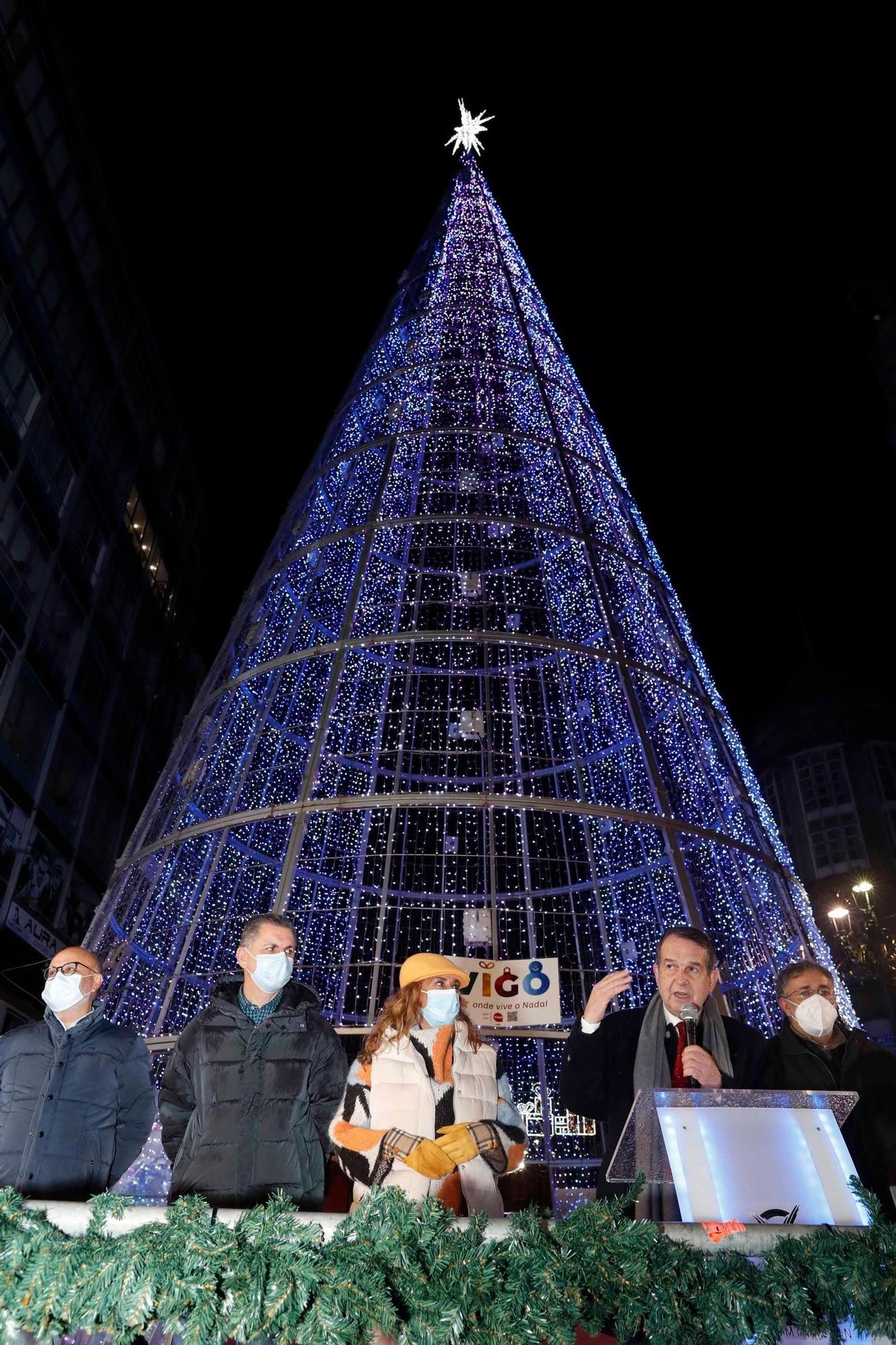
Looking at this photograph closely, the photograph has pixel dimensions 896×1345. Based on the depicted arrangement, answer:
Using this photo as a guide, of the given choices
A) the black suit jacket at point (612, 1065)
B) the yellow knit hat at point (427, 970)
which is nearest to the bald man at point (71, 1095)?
the yellow knit hat at point (427, 970)

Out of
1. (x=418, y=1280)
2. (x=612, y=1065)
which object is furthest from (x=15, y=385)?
(x=418, y=1280)

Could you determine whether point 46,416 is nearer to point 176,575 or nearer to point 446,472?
point 176,575

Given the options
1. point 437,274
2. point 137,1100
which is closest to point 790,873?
point 137,1100

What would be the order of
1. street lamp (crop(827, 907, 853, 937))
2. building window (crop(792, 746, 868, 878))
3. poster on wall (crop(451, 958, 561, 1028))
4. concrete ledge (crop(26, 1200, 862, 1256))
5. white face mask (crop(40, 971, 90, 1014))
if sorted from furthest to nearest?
building window (crop(792, 746, 868, 878)), street lamp (crop(827, 907, 853, 937)), poster on wall (crop(451, 958, 561, 1028)), white face mask (crop(40, 971, 90, 1014)), concrete ledge (crop(26, 1200, 862, 1256))

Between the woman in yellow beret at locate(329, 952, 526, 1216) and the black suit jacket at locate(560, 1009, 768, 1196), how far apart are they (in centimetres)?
28

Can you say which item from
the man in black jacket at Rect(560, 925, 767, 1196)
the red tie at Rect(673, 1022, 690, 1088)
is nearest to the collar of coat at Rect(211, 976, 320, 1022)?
the man in black jacket at Rect(560, 925, 767, 1196)

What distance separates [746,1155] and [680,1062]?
3.72 ft

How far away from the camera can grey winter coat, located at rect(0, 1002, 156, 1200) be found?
11.8ft

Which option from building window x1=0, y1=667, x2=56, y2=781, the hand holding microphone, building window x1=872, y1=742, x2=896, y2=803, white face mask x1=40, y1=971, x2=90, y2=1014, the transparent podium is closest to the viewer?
the transparent podium

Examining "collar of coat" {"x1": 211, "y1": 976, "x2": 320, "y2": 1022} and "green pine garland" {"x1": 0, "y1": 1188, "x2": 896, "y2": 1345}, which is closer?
"green pine garland" {"x1": 0, "y1": 1188, "x2": 896, "y2": 1345}

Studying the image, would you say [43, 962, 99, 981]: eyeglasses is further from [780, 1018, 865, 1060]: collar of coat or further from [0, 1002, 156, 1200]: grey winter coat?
[780, 1018, 865, 1060]: collar of coat

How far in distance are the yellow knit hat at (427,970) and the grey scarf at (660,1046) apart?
0.74 metres

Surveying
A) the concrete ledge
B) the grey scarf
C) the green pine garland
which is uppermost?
the grey scarf

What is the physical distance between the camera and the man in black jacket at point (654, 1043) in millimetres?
3490
